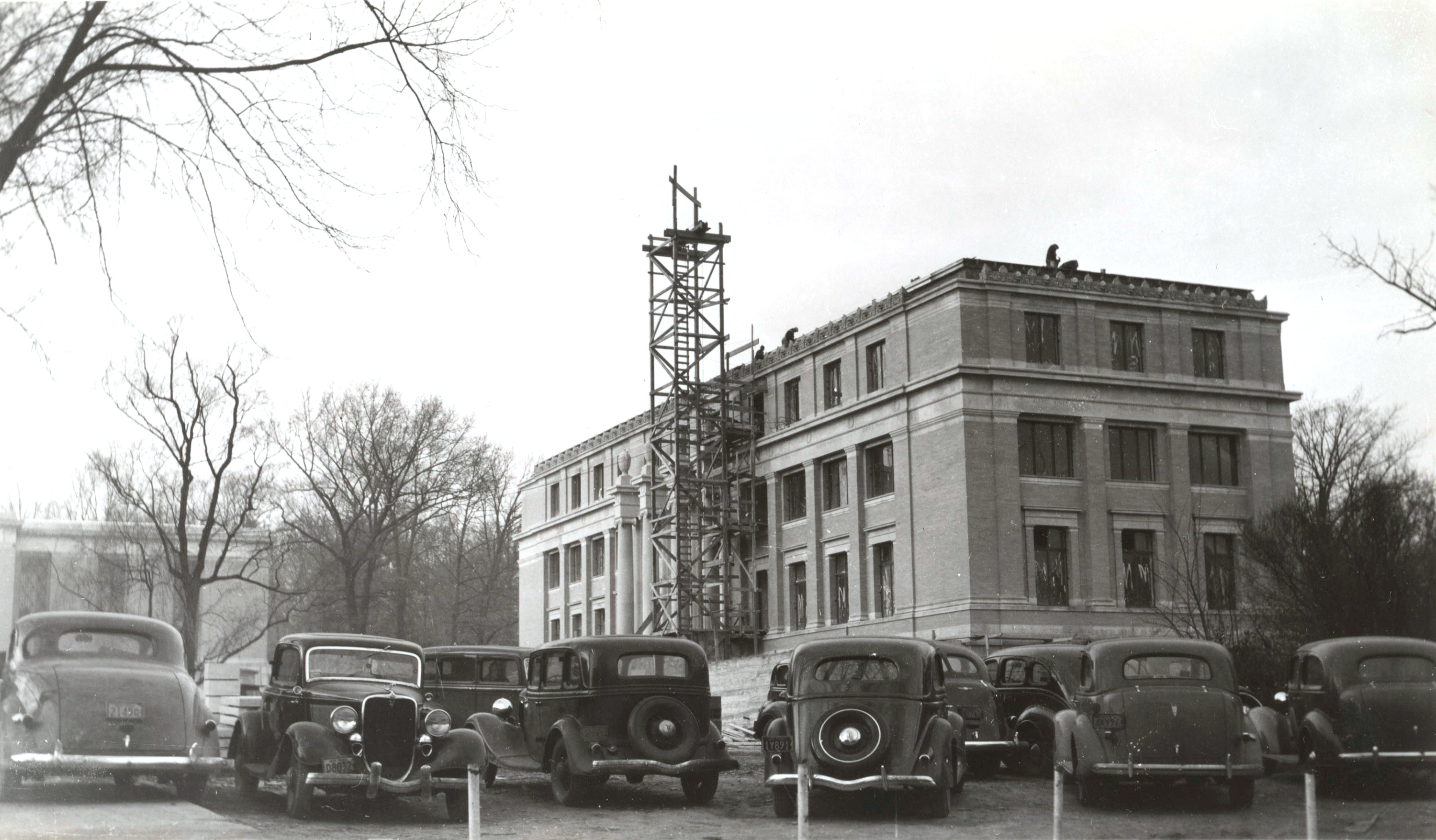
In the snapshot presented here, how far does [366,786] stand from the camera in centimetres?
1428

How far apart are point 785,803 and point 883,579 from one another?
26.9 meters

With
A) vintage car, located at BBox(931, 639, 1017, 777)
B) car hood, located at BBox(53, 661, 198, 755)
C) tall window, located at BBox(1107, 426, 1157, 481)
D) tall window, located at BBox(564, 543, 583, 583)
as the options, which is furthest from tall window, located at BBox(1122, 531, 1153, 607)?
car hood, located at BBox(53, 661, 198, 755)

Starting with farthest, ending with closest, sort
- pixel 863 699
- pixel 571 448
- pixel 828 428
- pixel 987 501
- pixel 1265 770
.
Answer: pixel 571 448 → pixel 828 428 → pixel 987 501 → pixel 1265 770 → pixel 863 699

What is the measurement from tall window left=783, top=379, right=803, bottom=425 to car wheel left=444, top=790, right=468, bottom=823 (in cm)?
3308

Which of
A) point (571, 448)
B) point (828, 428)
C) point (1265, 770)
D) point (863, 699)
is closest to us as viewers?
point (863, 699)

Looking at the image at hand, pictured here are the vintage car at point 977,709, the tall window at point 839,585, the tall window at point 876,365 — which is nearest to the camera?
the vintage car at point 977,709

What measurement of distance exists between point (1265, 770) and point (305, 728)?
11.9 meters

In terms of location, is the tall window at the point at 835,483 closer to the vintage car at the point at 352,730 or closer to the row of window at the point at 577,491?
the row of window at the point at 577,491

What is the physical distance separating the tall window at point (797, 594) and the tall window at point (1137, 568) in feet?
35.0

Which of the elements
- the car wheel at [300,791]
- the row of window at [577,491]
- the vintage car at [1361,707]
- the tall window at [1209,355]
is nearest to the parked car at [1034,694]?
the vintage car at [1361,707]

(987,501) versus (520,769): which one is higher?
(987,501)

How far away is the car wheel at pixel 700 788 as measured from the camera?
16.9 m

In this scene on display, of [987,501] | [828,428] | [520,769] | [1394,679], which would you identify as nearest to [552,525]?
[828,428]

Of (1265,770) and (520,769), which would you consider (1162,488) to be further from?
(520,769)
